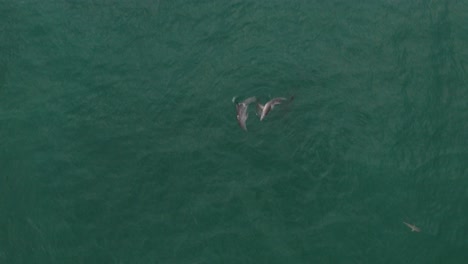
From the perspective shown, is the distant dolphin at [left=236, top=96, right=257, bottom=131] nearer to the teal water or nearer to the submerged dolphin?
the submerged dolphin

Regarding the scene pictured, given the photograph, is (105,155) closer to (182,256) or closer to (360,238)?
(182,256)

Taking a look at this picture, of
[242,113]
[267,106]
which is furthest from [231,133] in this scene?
[267,106]

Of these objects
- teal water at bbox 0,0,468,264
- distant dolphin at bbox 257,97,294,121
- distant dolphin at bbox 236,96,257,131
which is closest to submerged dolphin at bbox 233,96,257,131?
distant dolphin at bbox 236,96,257,131

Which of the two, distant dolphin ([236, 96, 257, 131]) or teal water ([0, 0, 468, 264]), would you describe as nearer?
teal water ([0, 0, 468, 264])

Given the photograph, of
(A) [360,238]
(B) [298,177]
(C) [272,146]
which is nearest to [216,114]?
(C) [272,146]

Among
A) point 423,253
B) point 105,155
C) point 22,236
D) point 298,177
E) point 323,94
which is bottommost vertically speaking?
point 423,253
